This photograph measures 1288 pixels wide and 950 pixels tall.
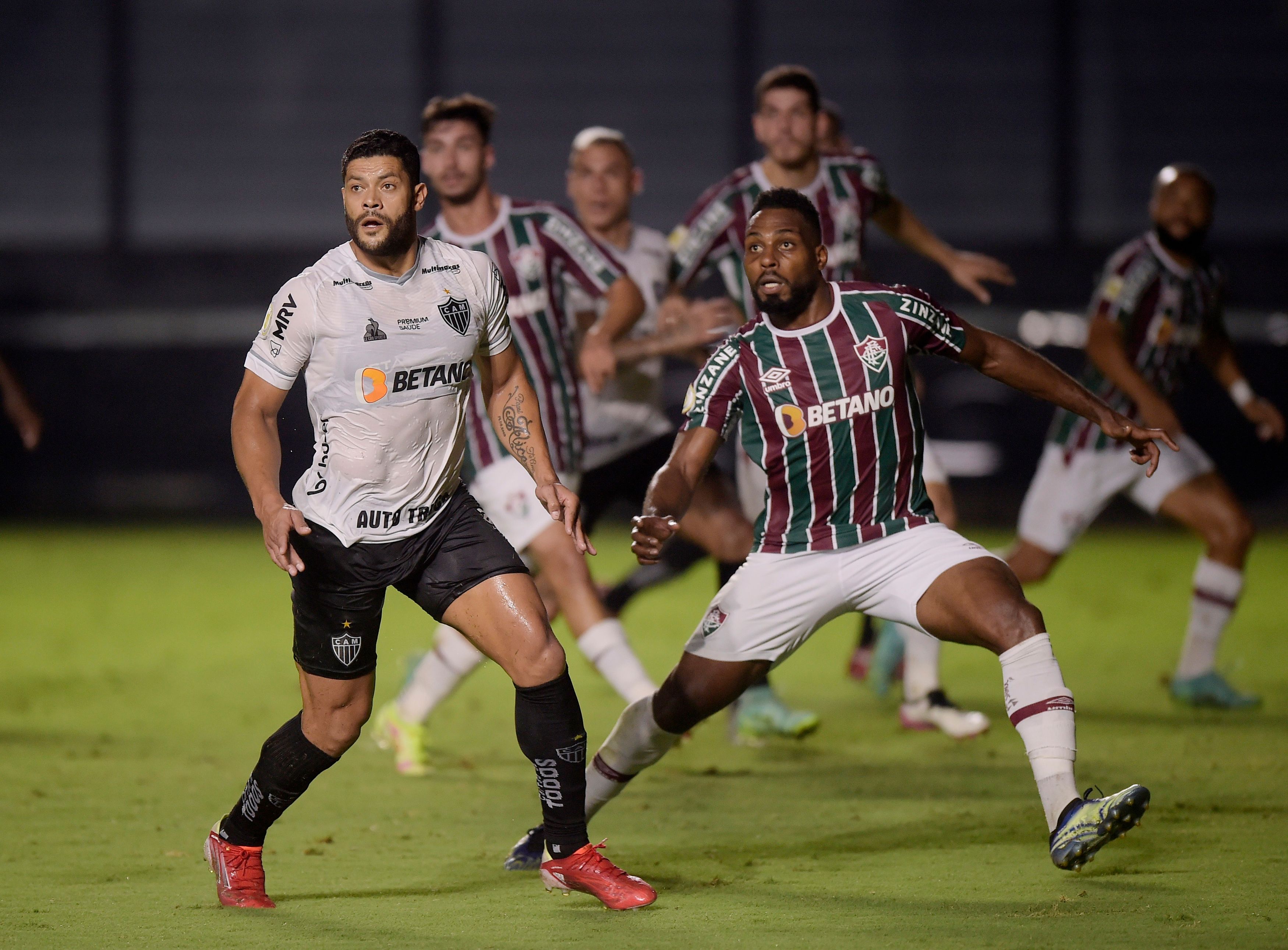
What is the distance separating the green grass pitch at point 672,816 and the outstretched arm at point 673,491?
98 cm

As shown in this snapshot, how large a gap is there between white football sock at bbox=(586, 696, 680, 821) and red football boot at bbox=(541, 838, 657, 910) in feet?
1.22

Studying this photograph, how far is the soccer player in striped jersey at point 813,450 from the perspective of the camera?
4.81 meters

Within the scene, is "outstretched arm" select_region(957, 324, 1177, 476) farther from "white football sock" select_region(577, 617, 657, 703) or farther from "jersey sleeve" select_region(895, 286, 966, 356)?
"white football sock" select_region(577, 617, 657, 703)

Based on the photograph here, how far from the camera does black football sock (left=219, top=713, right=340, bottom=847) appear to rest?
4523 mm

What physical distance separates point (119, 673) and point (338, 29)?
12552 mm

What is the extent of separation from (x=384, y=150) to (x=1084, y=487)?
4.16 meters

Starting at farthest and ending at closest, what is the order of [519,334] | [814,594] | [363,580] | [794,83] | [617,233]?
[617,233] → [794,83] → [519,334] → [814,594] → [363,580]

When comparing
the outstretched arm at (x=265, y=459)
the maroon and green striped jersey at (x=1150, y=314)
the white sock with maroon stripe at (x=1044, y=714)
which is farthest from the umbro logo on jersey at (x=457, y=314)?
the maroon and green striped jersey at (x=1150, y=314)

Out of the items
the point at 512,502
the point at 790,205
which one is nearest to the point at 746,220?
the point at 512,502

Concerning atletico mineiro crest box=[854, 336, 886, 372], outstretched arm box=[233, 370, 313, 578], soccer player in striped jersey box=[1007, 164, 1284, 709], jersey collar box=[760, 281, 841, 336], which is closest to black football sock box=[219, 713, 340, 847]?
outstretched arm box=[233, 370, 313, 578]

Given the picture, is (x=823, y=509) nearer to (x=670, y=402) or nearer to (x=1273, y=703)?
(x=1273, y=703)

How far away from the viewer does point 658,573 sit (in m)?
7.78

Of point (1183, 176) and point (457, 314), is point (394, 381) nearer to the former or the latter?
point (457, 314)

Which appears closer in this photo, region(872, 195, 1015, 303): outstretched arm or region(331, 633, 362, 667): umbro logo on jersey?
region(331, 633, 362, 667): umbro logo on jersey
